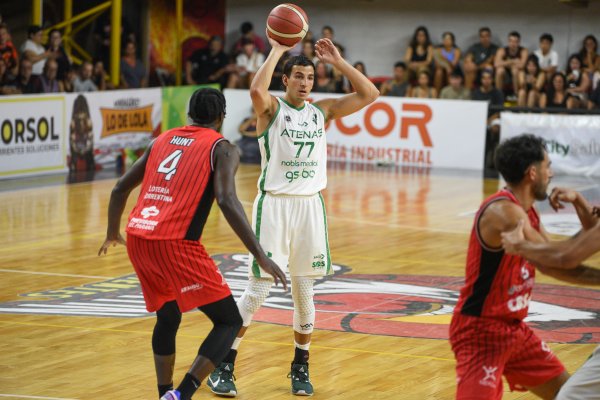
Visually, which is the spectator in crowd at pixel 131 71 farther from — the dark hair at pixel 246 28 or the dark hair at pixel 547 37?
the dark hair at pixel 547 37

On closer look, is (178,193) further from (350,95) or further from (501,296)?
(350,95)

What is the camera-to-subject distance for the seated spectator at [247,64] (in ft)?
76.7

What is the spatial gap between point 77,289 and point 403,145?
11.6 m

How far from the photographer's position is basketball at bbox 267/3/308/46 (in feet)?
23.9

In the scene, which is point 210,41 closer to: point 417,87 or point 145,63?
point 145,63

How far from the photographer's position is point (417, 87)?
21.9 m

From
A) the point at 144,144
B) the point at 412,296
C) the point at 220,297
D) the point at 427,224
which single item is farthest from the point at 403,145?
the point at 220,297

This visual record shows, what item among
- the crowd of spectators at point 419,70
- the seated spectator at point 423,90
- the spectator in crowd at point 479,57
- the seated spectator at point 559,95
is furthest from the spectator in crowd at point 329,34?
the seated spectator at point 559,95

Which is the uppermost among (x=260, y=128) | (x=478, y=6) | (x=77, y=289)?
(x=478, y=6)

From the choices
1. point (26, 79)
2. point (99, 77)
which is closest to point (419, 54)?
point (99, 77)

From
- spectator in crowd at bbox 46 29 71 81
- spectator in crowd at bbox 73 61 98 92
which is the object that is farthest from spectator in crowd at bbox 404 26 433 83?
spectator in crowd at bbox 46 29 71 81

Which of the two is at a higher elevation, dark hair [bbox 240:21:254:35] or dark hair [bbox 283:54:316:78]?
dark hair [bbox 240:21:254:35]

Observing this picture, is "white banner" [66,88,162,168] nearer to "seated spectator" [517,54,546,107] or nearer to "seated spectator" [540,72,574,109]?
"seated spectator" [517,54,546,107]

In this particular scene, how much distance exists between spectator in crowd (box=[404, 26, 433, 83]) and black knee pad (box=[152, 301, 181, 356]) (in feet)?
55.9
